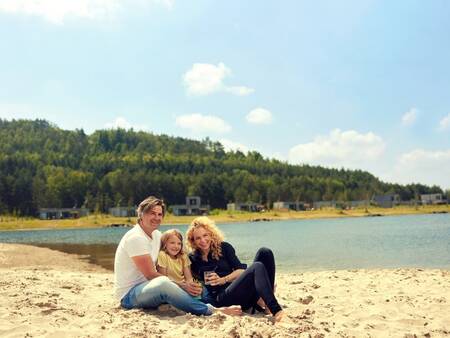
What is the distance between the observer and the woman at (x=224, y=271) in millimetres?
6611

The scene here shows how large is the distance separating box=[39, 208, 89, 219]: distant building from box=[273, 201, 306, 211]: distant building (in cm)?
6562

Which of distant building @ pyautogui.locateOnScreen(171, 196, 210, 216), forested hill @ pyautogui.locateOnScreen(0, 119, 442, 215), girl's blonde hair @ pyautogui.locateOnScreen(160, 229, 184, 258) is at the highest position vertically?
forested hill @ pyautogui.locateOnScreen(0, 119, 442, 215)

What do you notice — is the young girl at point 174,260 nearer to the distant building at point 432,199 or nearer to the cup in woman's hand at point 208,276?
the cup in woman's hand at point 208,276

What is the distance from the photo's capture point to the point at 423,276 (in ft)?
42.4

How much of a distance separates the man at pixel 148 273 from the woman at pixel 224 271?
364 mm

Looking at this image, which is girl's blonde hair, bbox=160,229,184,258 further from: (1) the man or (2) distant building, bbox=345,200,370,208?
(2) distant building, bbox=345,200,370,208

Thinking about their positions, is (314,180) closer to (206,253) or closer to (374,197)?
(374,197)

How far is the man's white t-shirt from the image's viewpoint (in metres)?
6.43

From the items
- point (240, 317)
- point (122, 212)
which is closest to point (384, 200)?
point (122, 212)

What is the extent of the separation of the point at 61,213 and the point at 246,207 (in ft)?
198

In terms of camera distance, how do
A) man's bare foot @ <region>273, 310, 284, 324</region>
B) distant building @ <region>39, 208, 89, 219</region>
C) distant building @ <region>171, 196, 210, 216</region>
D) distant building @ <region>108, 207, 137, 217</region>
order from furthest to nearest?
distant building @ <region>171, 196, 210, 216</region> → distant building @ <region>108, 207, 137, 217</region> → distant building @ <region>39, 208, 89, 219</region> → man's bare foot @ <region>273, 310, 284, 324</region>

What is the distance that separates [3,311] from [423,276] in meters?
10.8

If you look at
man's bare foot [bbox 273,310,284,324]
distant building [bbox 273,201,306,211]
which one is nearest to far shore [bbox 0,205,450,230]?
distant building [bbox 273,201,306,211]

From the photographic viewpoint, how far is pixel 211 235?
272 inches
